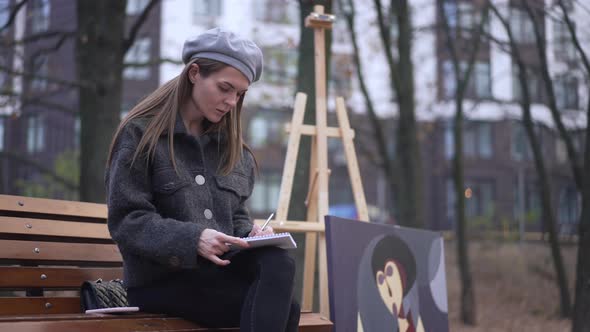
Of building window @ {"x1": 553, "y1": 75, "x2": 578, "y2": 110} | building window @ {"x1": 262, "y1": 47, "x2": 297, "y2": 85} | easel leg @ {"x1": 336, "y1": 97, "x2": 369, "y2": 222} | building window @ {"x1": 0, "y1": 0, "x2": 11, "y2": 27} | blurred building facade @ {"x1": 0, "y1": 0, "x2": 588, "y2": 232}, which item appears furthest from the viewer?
building window @ {"x1": 262, "y1": 47, "x2": 297, "y2": 85}

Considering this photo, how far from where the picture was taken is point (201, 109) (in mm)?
3025

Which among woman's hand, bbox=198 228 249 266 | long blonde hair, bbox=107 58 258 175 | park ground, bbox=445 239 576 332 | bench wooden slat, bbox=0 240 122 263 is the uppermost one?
long blonde hair, bbox=107 58 258 175

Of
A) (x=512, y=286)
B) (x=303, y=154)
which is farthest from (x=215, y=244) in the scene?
(x=512, y=286)

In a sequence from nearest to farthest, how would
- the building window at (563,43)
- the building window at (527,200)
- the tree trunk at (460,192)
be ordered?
the building window at (563,43) < the tree trunk at (460,192) < the building window at (527,200)

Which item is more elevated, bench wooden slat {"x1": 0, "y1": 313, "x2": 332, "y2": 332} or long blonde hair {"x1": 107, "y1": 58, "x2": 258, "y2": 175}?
long blonde hair {"x1": 107, "y1": 58, "x2": 258, "y2": 175}

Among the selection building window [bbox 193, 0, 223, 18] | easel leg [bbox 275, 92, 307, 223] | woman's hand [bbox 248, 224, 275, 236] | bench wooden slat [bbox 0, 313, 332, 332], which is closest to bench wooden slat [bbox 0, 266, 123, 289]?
bench wooden slat [bbox 0, 313, 332, 332]

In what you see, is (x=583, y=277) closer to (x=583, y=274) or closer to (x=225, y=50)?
(x=583, y=274)

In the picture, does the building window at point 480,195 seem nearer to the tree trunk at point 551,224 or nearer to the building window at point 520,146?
the building window at point 520,146

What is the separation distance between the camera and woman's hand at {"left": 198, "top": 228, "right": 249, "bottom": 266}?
8.76 ft

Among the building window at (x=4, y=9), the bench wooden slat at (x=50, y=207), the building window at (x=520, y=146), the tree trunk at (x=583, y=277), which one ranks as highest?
the building window at (x=4, y=9)

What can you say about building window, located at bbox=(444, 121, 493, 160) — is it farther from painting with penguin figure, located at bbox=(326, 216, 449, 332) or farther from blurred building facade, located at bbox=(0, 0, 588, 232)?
painting with penguin figure, located at bbox=(326, 216, 449, 332)

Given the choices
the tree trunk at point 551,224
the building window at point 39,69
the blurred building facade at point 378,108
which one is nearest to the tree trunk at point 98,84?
the building window at point 39,69

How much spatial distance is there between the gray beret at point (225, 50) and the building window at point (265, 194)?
2928cm

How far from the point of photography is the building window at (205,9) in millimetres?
30250
